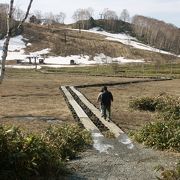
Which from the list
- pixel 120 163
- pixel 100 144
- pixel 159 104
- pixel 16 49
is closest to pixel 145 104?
pixel 159 104

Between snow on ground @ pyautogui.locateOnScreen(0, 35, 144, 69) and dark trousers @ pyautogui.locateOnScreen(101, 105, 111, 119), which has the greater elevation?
dark trousers @ pyautogui.locateOnScreen(101, 105, 111, 119)

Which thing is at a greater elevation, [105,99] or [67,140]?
[105,99]

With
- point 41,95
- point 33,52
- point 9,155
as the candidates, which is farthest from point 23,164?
point 33,52

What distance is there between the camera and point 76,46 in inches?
6152

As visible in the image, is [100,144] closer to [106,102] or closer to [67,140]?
[67,140]

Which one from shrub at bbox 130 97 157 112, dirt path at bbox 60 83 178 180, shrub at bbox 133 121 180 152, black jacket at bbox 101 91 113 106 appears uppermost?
black jacket at bbox 101 91 113 106

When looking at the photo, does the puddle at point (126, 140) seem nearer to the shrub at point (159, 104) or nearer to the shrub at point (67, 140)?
the shrub at point (67, 140)

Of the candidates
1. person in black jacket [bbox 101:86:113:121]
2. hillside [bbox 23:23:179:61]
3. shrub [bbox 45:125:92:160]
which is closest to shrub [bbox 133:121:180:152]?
shrub [bbox 45:125:92:160]

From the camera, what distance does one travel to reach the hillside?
491 ft

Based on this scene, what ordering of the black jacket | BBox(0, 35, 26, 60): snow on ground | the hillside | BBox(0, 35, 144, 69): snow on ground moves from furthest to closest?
the hillside < BBox(0, 35, 26, 60): snow on ground < BBox(0, 35, 144, 69): snow on ground < the black jacket

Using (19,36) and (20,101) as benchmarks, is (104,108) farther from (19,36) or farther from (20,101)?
(19,36)

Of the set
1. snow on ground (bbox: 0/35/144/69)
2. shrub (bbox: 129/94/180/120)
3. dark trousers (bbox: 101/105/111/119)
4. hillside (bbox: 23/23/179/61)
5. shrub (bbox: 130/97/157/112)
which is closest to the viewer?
dark trousers (bbox: 101/105/111/119)

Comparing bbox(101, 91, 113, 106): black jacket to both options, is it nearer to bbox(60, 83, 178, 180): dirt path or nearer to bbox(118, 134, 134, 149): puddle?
A: bbox(118, 134, 134, 149): puddle

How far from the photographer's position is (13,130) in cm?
1108
